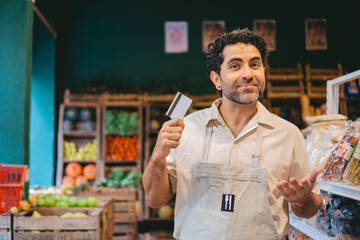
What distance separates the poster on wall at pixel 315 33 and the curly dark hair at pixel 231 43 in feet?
17.5

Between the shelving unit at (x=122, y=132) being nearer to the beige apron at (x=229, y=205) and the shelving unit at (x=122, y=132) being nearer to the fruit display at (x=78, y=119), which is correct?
the fruit display at (x=78, y=119)

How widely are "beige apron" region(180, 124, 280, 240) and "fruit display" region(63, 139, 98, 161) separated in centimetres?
465

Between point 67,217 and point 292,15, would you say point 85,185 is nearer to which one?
point 67,217

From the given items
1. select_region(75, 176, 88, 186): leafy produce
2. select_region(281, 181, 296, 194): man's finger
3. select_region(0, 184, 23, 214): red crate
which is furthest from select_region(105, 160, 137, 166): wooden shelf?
select_region(281, 181, 296, 194): man's finger

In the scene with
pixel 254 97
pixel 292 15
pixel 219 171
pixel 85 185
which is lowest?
pixel 85 185

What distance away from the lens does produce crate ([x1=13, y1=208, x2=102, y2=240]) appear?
2902 millimetres

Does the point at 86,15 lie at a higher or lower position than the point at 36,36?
higher

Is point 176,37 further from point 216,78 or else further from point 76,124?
point 216,78

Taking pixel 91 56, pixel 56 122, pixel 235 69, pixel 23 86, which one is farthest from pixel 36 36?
pixel 235 69

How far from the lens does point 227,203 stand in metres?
1.67

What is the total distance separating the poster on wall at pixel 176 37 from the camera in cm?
683

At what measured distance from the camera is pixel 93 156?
6148 millimetres

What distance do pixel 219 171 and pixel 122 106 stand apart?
4.65 m

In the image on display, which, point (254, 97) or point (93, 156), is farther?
point (93, 156)
